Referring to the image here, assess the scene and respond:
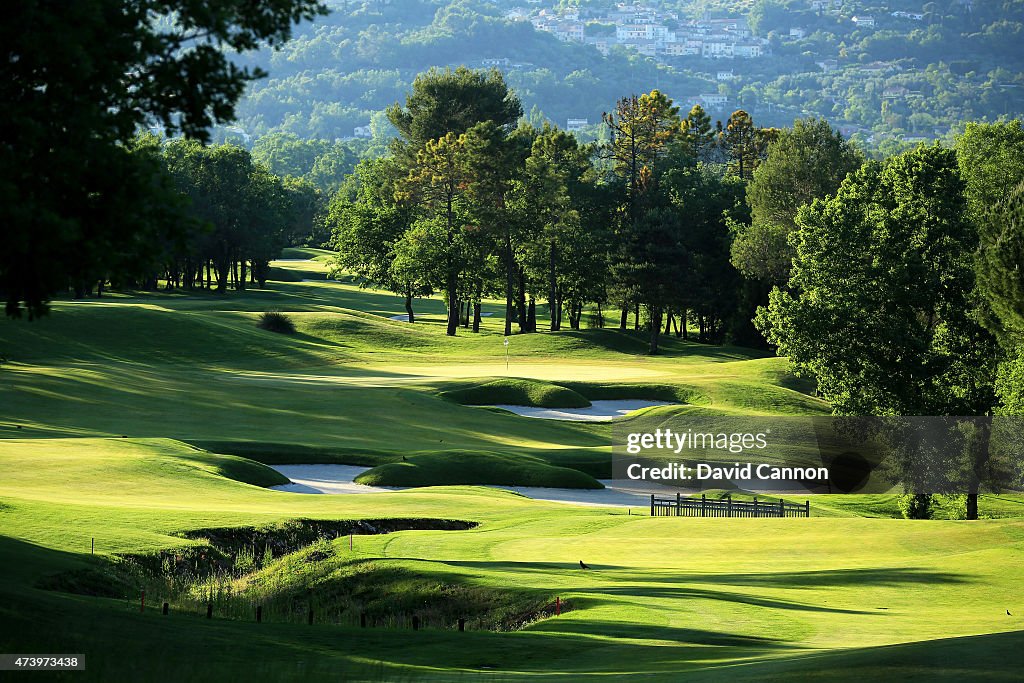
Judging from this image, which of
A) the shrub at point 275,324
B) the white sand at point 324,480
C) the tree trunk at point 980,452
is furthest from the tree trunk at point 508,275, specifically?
the white sand at point 324,480

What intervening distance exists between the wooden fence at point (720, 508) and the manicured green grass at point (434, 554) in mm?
2590

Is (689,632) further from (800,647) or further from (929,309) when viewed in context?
(929,309)

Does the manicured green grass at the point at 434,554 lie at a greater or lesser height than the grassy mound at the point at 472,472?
greater

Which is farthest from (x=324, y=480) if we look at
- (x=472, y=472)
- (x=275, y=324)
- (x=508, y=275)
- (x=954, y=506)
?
(x=508, y=275)

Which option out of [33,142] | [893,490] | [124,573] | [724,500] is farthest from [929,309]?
[33,142]

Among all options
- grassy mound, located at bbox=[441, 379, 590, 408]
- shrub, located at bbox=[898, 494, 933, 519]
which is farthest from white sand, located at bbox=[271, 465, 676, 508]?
grassy mound, located at bbox=[441, 379, 590, 408]

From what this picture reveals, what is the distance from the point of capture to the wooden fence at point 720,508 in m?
38.9

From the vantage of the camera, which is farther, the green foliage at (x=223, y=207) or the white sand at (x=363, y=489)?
the green foliage at (x=223, y=207)

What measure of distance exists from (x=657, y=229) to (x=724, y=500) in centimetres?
5528

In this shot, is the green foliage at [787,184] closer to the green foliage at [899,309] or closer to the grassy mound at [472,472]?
the green foliage at [899,309]

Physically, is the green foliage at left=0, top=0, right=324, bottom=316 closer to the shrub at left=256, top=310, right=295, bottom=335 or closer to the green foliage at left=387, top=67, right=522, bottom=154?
the shrub at left=256, top=310, right=295, bottom=335

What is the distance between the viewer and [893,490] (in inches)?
1927

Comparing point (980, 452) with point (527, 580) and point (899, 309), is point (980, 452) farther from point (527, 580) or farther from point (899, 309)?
point (527, 580)

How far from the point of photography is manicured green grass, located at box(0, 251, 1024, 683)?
14.5 metres
